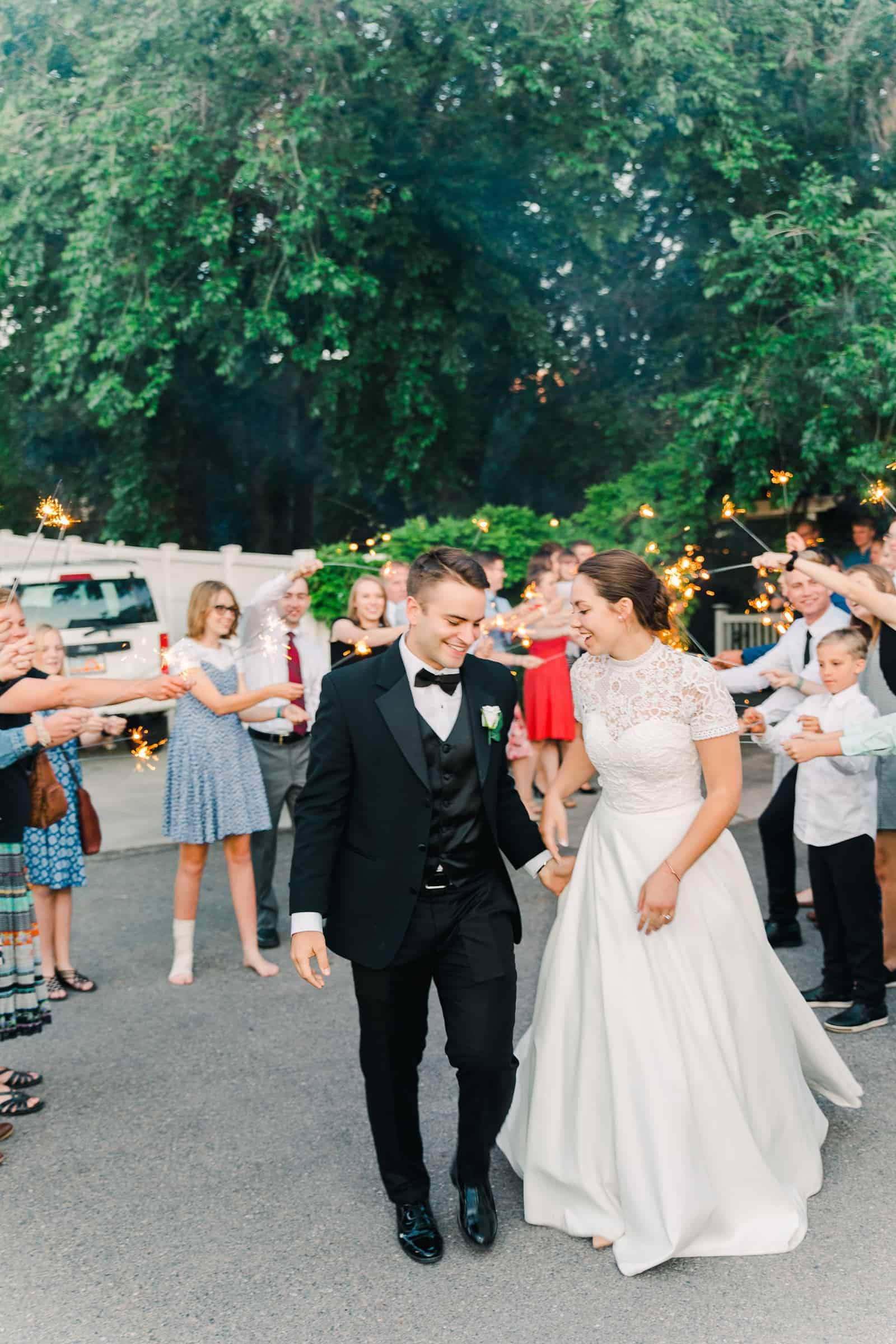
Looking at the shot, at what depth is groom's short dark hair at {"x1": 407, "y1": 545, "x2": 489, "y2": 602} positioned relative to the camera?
331 cm

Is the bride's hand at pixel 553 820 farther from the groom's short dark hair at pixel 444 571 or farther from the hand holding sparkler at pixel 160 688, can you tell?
the hand holding sparkler at pixel 160 688

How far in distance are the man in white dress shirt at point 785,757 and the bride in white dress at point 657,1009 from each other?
7.47 ft

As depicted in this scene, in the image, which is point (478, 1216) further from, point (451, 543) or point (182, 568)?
point (182, 568)

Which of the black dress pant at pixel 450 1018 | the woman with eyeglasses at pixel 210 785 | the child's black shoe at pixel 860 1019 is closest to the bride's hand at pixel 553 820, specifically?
the black dress pant at pixel 450 1018

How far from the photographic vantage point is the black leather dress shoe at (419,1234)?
3359 mm

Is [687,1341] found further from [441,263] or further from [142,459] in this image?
[142,459]

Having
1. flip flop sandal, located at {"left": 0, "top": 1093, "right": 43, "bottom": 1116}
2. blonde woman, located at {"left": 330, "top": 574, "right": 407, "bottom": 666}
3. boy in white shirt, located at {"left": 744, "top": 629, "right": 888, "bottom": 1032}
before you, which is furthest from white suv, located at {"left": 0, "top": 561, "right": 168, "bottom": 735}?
boy in white shirt, located at {"left": 744, "top": 629, "right": 888, "bottom": 1032}

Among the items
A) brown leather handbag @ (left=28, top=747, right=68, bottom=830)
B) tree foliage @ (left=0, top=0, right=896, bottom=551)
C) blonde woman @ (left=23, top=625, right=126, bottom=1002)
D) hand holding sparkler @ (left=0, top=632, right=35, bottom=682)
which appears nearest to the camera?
hand holding sparkler @ (left=0, top=632, right=35, bottom=682)

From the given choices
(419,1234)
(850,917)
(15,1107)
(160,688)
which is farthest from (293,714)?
(419,1234)

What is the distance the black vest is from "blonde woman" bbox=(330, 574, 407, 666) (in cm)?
349

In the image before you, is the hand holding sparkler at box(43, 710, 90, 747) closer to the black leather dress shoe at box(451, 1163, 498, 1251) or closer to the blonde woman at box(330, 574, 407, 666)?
the black leather dress shoe at box(451, 1163, 498, 1251)

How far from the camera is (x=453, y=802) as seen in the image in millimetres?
3418

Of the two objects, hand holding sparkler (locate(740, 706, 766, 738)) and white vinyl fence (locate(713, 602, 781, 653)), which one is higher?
hand holding sparkler (locate(740, 706, 766, 738))

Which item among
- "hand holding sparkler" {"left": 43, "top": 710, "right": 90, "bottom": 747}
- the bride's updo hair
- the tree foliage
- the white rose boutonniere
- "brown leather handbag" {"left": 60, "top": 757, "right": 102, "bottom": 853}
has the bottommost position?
"brown leather handbag" {"left": 60, "top": 757, "right": 102, "bottom": 853}
